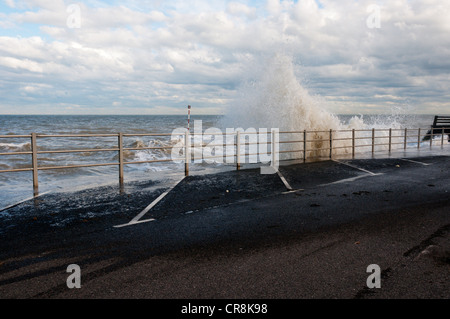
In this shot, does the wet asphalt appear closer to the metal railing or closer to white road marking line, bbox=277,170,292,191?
white road marking line, bbox=277,170,292,191

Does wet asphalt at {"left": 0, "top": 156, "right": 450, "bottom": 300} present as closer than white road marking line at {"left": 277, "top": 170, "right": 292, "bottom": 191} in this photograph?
Yes

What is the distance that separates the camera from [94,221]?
5.82m

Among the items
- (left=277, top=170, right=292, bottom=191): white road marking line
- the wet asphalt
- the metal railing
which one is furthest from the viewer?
(left=277, top=170, right=292, bottom=191): white road marking line

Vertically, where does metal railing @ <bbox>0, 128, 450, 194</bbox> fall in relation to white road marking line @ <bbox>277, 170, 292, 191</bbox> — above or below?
above

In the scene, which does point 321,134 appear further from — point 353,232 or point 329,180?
point 353,232

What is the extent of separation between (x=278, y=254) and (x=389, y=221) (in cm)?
242

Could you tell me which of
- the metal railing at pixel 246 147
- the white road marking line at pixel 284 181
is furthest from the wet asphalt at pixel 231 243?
the metal railing at pixel 246 147

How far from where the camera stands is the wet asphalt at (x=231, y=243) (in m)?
3.35

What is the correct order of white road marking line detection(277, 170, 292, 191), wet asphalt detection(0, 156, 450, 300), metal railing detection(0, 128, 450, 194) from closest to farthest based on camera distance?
wet asphalt detection(0, 156, 450, 300), metal railing detection(0, 128, 450, 194), white road marking line detection(277, 170, 292, 191)

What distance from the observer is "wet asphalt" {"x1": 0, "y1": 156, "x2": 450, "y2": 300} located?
3.35 m

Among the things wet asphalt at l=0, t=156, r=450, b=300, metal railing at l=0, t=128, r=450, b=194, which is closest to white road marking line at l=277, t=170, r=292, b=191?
wet asphalt at l=0, t=156, r=450, b=300

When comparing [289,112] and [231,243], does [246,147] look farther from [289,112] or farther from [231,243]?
[231,243]

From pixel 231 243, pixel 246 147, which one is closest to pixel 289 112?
pixel 246 147

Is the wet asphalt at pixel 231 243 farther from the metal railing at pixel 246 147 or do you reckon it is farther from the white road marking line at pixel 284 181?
the metal railing at pixel 246 147
